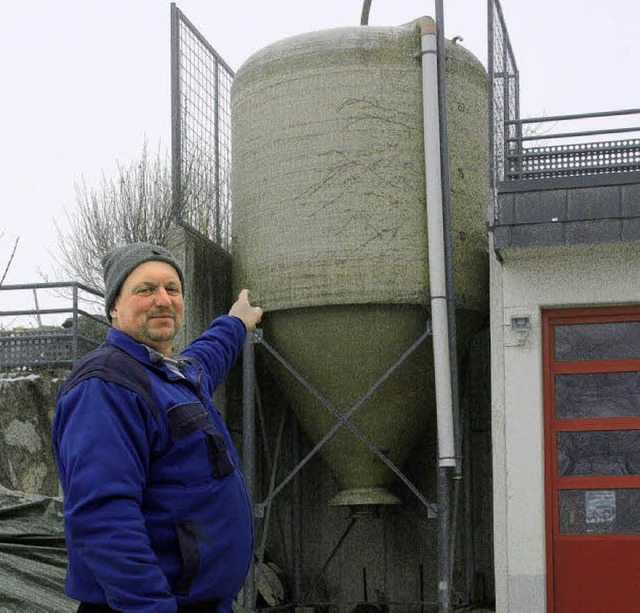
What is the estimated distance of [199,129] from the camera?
11805 mm

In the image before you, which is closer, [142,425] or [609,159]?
[142,425]

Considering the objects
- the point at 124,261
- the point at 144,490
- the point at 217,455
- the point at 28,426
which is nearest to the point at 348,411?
the point at 28,426

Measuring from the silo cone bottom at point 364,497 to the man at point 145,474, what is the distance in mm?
7086

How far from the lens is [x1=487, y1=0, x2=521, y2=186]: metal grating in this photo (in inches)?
379

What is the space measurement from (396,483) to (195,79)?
428cm

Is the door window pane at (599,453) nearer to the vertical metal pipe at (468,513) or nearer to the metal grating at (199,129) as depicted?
the vertical metal pipe at (468,513)

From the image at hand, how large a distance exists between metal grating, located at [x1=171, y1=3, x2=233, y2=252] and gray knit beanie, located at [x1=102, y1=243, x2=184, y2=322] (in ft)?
22.5

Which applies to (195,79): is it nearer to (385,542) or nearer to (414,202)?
(414,202)

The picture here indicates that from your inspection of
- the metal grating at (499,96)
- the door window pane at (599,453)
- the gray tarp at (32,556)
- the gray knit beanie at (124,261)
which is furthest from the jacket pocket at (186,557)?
the metal grating at (499,96)

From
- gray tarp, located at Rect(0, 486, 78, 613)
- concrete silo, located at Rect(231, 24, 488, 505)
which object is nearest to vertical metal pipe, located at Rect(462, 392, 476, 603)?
concrete silo, located at Rect(231, 24, 488, 505)

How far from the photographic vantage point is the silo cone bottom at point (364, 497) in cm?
1074

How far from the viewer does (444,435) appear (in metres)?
9.75

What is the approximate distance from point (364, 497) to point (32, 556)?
504 cm

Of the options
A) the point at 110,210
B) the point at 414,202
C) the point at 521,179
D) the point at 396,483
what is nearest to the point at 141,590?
the point at 521,179
